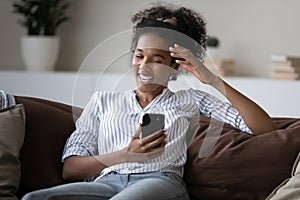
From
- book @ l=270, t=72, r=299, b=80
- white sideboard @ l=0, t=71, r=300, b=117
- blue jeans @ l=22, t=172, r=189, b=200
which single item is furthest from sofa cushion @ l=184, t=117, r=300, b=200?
book @ l=270, t=72, r=299, b=80

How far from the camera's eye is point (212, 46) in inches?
128

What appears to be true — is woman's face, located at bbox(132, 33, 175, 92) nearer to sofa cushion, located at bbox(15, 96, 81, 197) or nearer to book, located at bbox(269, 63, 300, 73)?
sofa cushion, located at bbox(15, 96, 81, 197)

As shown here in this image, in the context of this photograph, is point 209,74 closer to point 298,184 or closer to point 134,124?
point 134,124

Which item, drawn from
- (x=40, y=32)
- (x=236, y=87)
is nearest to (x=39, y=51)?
(x=40, y=32)

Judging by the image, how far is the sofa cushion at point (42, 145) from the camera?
75.2 inches

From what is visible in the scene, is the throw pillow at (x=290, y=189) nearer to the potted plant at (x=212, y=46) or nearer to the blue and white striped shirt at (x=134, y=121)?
the blue and white striped shirt at (x=134, y=121)

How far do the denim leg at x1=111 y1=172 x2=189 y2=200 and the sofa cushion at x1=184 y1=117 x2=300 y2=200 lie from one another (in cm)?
10

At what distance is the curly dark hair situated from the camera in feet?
5.91

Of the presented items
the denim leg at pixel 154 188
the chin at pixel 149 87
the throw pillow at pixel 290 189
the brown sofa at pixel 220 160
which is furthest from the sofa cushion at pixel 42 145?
the throw pillow at pixel 290 189

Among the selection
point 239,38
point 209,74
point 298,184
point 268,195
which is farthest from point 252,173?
point 239,38

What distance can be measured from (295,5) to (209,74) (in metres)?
1.63

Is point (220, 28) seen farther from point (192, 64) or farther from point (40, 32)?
point (192, 64)

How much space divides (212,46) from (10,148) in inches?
64.8

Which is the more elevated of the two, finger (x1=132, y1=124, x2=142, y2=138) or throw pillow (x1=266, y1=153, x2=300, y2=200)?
finger (x1=132, y1=124, x2=142, y2=138)
